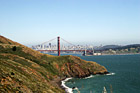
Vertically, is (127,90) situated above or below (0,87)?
below

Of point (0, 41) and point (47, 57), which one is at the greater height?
point (0, 41)

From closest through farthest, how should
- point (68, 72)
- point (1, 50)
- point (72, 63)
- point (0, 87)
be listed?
point (0, 87)
point (1, 50)
point (68, 72)
point (72, 63)

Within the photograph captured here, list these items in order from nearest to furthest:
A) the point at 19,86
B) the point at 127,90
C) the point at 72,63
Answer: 1. the point at 19,86
2. the point at 127,90
3. the point at 72,63

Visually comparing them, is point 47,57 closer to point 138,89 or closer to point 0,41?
point 0,41

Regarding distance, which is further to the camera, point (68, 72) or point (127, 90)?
point (68, 72)

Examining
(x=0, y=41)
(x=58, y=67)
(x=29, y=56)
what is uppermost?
(x=0, y=41)

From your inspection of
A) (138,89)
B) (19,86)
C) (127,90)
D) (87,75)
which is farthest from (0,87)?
(87,75)

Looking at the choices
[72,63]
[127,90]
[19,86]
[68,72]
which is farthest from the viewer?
[72,63]

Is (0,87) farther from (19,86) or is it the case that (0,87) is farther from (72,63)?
(72,63)

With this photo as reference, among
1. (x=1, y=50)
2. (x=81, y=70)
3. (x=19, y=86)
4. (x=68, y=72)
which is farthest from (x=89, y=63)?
(x=19, y=86)
